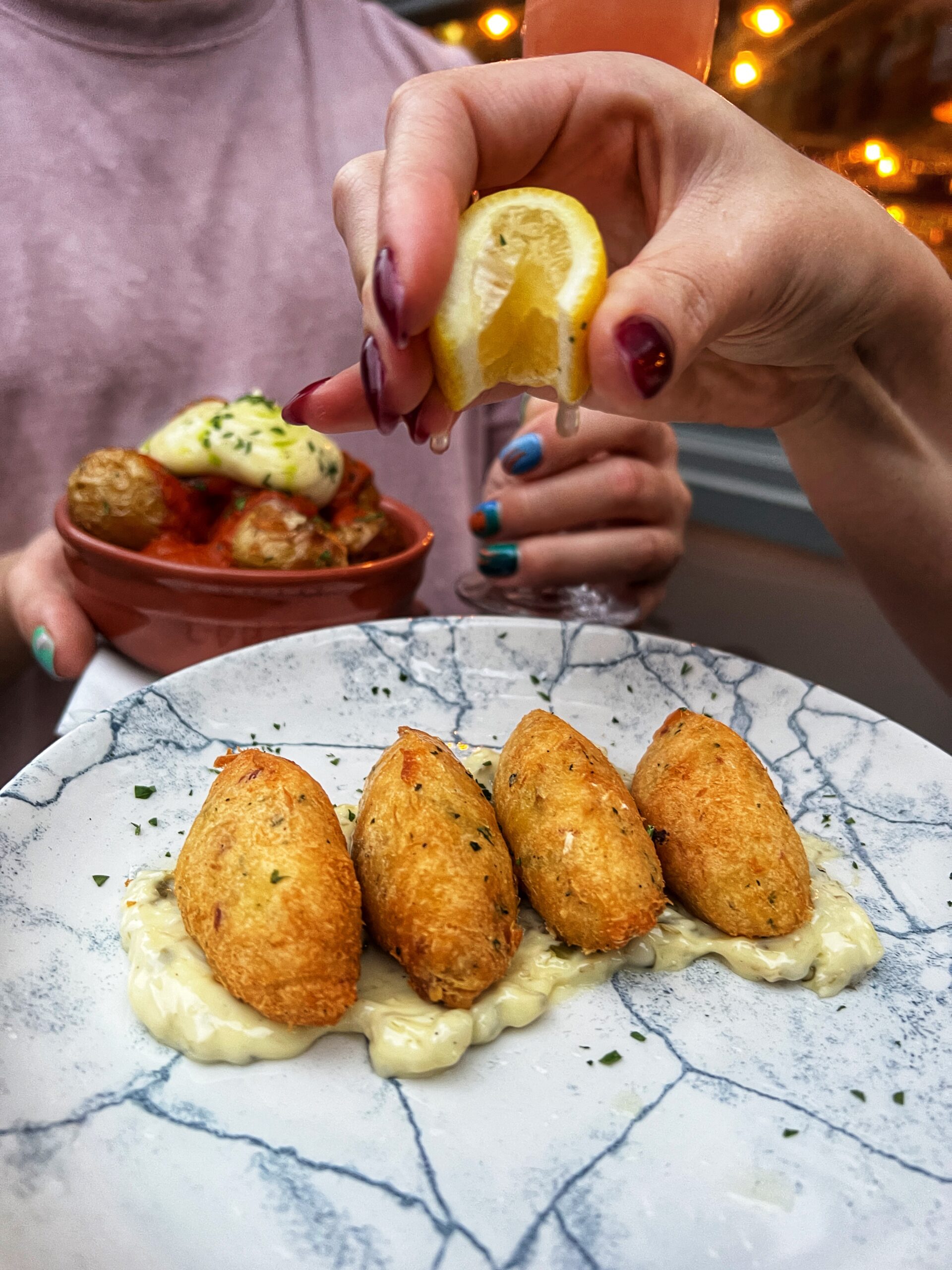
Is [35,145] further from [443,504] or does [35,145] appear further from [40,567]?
[443,504]

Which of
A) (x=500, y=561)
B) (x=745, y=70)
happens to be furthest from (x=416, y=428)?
(x=745, y=70)

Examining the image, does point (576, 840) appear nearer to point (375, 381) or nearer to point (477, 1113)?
point (477, 1113)

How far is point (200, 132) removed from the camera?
Result: 6.73 feet

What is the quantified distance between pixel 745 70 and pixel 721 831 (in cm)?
172

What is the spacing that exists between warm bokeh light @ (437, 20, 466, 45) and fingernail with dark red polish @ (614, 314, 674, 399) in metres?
2.31

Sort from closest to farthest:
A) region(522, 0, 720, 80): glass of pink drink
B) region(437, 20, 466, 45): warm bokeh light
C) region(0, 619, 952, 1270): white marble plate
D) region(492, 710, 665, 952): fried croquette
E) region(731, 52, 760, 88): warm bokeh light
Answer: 1. region(0, 619, 952, 1270): white marble plate
2. region(492, 710, 665, 952): fried croquette
3. region(522, 0, 720, 80): glass of pink drink
4. region(731, 52, 760, 88): warm bokeh light
5. region(437, 20, 466, 45): warm bokeh light

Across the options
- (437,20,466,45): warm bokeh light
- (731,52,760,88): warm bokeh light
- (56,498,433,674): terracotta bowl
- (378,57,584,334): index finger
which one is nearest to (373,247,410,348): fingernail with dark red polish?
(378,57,584,334): index finger

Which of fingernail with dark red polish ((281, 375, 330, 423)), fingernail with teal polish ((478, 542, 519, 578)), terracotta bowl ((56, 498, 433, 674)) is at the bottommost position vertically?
fingernail with teal polish ((478, 542, 519, 578))

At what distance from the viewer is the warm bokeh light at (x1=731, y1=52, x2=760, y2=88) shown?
5.62 feet

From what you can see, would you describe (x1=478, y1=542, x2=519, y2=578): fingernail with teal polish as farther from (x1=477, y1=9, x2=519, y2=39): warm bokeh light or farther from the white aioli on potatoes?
(x1=477, y1=9, x2=519, y2=39): warm bokeh light

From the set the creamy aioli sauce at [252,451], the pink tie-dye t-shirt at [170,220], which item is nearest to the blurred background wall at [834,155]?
the pink tie-dye t-shirt at [170,220]

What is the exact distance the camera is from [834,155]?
195 cm

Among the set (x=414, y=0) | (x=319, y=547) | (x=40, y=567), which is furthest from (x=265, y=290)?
(x=414, y=0)

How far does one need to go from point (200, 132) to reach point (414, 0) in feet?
3.77
